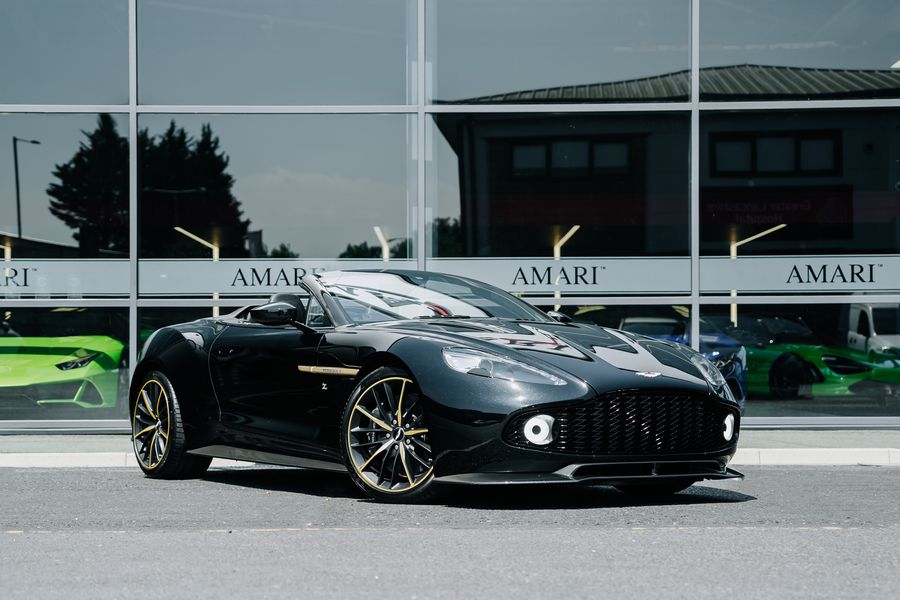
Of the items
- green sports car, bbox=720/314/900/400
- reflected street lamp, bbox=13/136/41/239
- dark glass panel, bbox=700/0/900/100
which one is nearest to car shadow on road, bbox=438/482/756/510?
green sports car, bbox=720/314/900/400

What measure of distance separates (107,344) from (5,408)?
1163 mm

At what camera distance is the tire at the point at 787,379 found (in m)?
13.1

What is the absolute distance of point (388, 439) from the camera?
6.99 m

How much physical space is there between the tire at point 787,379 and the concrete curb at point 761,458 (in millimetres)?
2311

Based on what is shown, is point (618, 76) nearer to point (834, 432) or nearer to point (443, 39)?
point (443, 39)

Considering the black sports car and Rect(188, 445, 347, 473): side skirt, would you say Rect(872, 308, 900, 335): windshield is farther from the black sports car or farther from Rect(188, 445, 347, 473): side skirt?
Rect(188, 445, 347, 473): side skirt

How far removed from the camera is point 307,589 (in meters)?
4.74

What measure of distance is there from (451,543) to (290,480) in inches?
128

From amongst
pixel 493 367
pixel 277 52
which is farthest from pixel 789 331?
pixel 493 367

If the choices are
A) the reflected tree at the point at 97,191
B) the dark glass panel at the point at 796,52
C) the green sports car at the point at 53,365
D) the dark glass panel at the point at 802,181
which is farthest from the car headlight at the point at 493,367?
the dark glass panel at the point at 796,52

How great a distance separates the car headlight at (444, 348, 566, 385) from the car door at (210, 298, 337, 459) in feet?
3.23

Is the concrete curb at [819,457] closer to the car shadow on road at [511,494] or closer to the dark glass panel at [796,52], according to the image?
the car shadow on road at [511,494]

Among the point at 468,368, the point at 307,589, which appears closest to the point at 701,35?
the point at 468,368

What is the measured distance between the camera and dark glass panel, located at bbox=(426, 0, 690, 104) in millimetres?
13445
